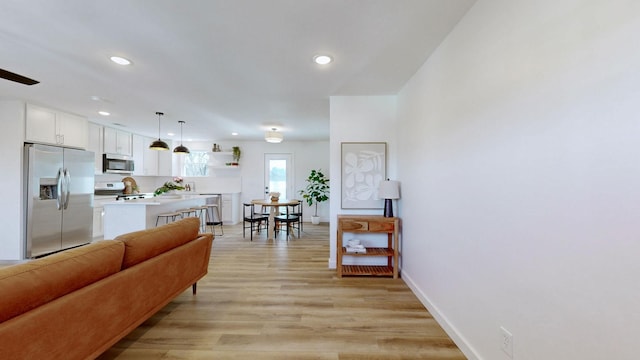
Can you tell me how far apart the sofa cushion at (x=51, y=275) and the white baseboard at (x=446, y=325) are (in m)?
2.40

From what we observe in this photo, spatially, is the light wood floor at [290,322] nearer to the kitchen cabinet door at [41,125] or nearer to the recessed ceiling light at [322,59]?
the recessed ceiling light at [322,59]

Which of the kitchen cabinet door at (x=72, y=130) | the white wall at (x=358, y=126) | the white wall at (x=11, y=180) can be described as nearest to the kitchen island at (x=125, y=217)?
the white wall at (x=11, y=180)

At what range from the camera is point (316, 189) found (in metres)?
7.02

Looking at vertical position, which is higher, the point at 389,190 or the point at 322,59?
the point at 322,59

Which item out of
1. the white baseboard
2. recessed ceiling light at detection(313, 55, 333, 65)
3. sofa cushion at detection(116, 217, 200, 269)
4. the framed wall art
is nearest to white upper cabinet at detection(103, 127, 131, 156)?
sofa cushion at detection(116, 217, 200, 269)

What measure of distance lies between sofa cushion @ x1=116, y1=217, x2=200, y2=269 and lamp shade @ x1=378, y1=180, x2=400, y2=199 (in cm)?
218

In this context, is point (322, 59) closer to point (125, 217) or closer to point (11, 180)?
point (125, 217)

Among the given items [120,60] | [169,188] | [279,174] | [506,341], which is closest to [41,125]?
[169,188]

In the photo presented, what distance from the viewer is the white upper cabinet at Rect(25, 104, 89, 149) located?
151 inches

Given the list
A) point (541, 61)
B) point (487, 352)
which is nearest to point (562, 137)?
point (541, 61)

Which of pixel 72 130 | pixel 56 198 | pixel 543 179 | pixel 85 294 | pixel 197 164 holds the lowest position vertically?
pixel 85 294

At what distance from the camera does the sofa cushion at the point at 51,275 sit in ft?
3.76

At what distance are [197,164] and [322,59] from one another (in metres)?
6.09

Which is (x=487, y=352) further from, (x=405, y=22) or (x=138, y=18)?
(x=138, y=18)
